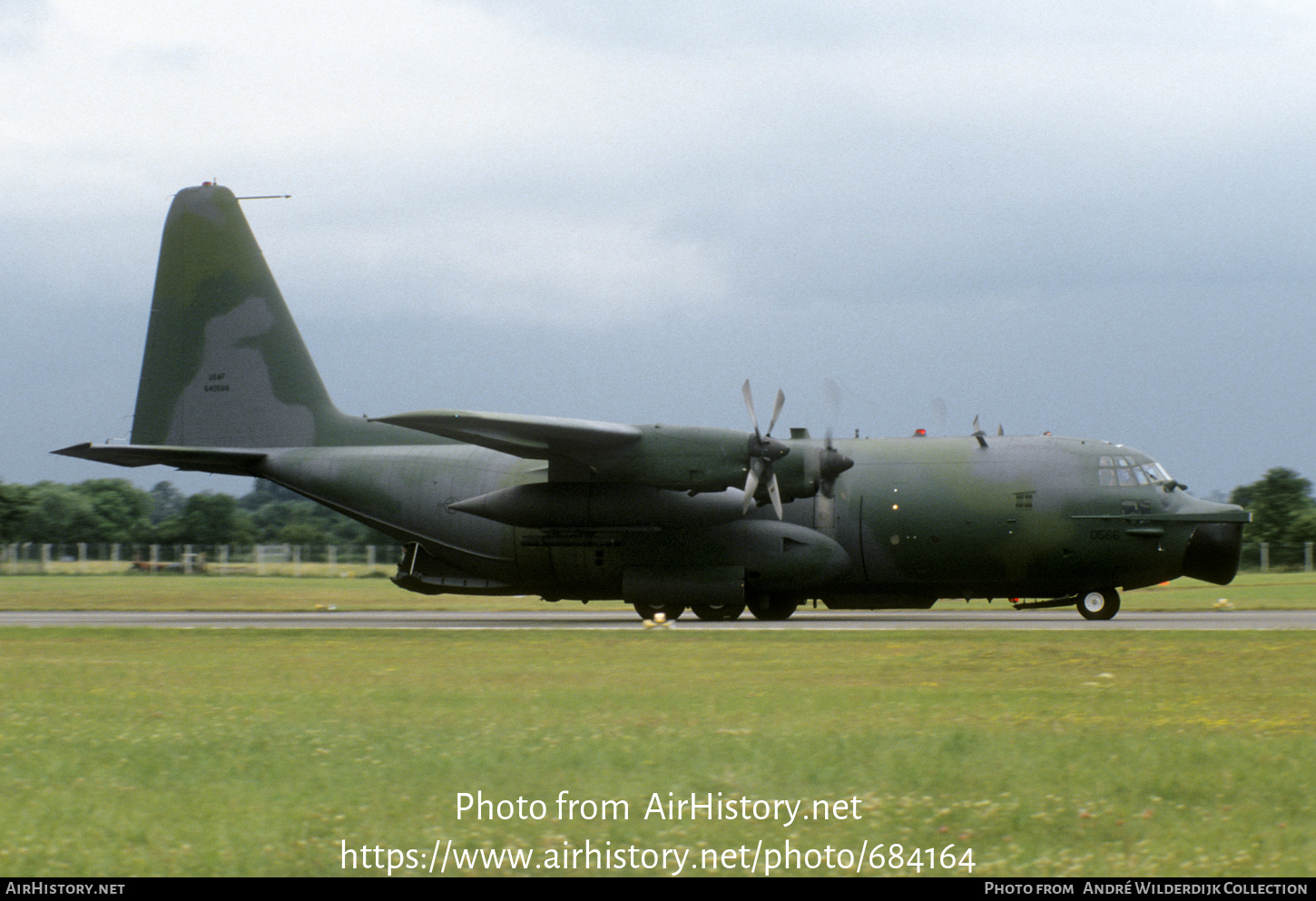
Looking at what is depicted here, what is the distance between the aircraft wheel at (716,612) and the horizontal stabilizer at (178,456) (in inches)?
460

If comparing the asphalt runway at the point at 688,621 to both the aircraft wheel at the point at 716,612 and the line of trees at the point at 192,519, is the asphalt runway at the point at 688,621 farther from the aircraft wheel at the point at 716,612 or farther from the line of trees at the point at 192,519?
the line of trees at the point at 192,519

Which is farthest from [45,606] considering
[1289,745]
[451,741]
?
[1289,745]

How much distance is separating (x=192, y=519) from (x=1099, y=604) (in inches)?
2859

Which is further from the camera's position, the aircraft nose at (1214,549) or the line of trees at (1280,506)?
the line of trees at (1280,506)

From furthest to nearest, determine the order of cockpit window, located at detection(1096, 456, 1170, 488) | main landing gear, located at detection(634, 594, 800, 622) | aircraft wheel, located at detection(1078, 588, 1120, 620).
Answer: main landing gear, located at detection(634, 594, 800, 622)
aircraft wheel, located at detection(1078, 588, 1120, 620)
cockpit window, located at detection(1096, 456, 1170, 488)

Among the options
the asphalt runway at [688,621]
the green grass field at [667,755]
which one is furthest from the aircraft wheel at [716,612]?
the green grass field at [667,755]

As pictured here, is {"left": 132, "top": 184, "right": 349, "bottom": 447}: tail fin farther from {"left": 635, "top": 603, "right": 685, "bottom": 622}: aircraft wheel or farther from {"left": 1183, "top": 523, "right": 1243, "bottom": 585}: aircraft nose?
{"left": 1183, "top": 523, "right": 1243, "bottom": 585}: aircraft nose

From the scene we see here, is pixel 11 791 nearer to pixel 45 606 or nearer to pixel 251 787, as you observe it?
pixel 251 787

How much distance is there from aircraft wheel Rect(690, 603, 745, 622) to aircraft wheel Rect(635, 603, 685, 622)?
0.42 m

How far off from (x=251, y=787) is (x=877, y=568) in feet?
71.7

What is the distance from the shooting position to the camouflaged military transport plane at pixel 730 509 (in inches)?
1109

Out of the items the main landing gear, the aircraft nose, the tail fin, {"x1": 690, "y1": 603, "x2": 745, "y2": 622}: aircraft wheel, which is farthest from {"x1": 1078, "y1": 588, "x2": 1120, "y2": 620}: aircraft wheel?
the tail fin

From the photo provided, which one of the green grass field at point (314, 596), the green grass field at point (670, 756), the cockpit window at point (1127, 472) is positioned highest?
the cockpit window at point (1127, 472)

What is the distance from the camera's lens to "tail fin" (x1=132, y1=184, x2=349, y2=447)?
3369cm
